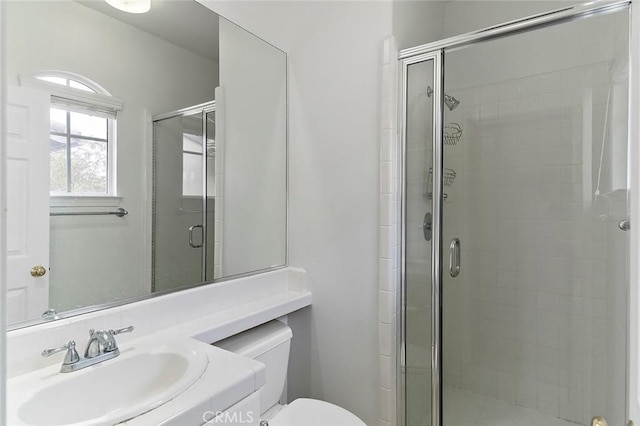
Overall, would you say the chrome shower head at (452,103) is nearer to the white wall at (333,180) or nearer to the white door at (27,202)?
the white wall at (333,180)

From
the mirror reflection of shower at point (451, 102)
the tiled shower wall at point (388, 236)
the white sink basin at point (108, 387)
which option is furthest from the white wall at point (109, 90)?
the mirror reflection of shower at point (451, 102)

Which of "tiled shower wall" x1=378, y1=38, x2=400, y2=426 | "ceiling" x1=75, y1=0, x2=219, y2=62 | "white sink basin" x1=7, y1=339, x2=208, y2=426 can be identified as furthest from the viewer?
"tiled shower wall" x1=378, y1=38, x2=400, y2=426

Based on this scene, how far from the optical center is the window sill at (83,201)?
1112 mm

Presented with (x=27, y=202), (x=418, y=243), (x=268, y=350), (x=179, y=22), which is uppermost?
(x=179, y=22)

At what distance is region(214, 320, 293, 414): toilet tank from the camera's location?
1.46m

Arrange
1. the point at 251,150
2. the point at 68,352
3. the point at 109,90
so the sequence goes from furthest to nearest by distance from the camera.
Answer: the point at 251,150, the point at 109,90, the point at 68,352

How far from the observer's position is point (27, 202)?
3.43ft

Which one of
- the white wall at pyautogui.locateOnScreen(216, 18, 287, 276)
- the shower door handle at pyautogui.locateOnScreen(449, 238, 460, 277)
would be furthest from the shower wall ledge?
the shower door handle at pyautogui.locateOnScreen(449, 238, 460, 277)

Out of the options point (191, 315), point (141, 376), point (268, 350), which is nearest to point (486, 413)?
point (268, 350)

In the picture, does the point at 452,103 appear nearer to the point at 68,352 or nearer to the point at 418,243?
the point at 418,243

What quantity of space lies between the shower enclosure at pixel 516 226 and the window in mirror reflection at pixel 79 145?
127 cm

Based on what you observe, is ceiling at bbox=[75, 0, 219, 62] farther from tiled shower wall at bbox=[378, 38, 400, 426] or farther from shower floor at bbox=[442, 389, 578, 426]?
shower floor at bbox=[442, 389, 578, 426]

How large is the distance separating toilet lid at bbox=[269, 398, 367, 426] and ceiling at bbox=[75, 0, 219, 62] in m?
1.62

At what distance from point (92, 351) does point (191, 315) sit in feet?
1.43
